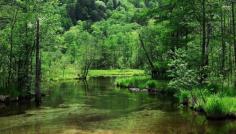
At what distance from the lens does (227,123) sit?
1169 inches

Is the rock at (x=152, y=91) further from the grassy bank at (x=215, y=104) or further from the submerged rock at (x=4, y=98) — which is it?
the submerged rock at (x=4, y=98)

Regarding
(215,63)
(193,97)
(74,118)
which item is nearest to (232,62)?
(215,63)

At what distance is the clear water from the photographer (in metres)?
27.8

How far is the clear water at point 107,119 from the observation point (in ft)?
91.1

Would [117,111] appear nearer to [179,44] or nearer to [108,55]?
[179,44]

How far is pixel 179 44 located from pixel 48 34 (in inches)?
712

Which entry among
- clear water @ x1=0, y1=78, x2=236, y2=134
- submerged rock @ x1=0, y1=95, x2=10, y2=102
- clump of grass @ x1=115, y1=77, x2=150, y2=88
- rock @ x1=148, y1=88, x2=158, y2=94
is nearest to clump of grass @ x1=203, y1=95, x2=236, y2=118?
clear water @ x1=0, y1=78, x2=236, y2=134

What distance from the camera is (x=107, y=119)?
1287 inches

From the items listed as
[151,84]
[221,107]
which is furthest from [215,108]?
[151,84]

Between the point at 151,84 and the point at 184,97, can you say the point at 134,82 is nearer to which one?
the point at 151,84

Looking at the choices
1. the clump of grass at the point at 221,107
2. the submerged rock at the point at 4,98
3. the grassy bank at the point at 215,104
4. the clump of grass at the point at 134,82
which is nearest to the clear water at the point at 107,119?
the grassy bank at the point at 215,104

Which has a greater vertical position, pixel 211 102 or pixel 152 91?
pixel 211 102

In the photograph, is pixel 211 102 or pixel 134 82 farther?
pixel 134 82

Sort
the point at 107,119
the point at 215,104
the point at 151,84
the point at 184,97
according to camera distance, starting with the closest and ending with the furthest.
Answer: the point at 215,104
the point at 107,119
the point at 184,97
the point at 151,84
